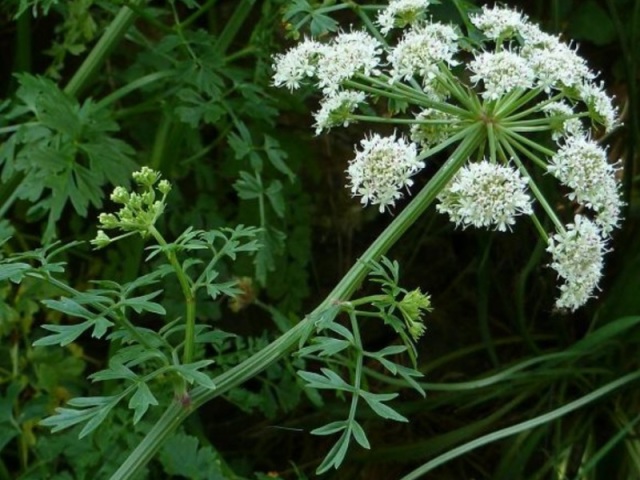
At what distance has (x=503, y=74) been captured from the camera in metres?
1.43

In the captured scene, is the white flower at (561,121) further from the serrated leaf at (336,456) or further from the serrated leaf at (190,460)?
the serrated leaf at (190,460)

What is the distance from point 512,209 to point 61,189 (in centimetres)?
87

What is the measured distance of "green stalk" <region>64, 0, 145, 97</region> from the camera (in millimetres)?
2061

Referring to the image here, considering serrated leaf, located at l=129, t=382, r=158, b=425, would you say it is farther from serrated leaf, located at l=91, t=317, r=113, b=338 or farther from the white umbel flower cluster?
the white umbel flower cluster

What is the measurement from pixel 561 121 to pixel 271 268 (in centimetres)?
70

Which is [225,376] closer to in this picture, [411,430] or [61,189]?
[61,189]

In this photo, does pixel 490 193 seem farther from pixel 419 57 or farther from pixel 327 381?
pixel 327 381

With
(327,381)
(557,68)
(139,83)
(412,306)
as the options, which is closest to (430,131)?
(557,68)

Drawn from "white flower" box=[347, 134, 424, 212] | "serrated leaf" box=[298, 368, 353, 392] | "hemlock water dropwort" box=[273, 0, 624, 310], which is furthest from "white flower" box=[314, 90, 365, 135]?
"serrated leaf" box=[298, 368, 353, 392]

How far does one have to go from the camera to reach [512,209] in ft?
4.54

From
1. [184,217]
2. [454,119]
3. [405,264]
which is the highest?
[405,264]

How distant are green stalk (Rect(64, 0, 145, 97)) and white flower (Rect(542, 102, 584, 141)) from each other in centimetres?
89

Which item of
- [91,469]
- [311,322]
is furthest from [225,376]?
[91,469]

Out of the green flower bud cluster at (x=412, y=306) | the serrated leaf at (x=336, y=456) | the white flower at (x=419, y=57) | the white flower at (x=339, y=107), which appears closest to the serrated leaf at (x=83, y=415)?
the serrated leaf at (x=336, y=456)
